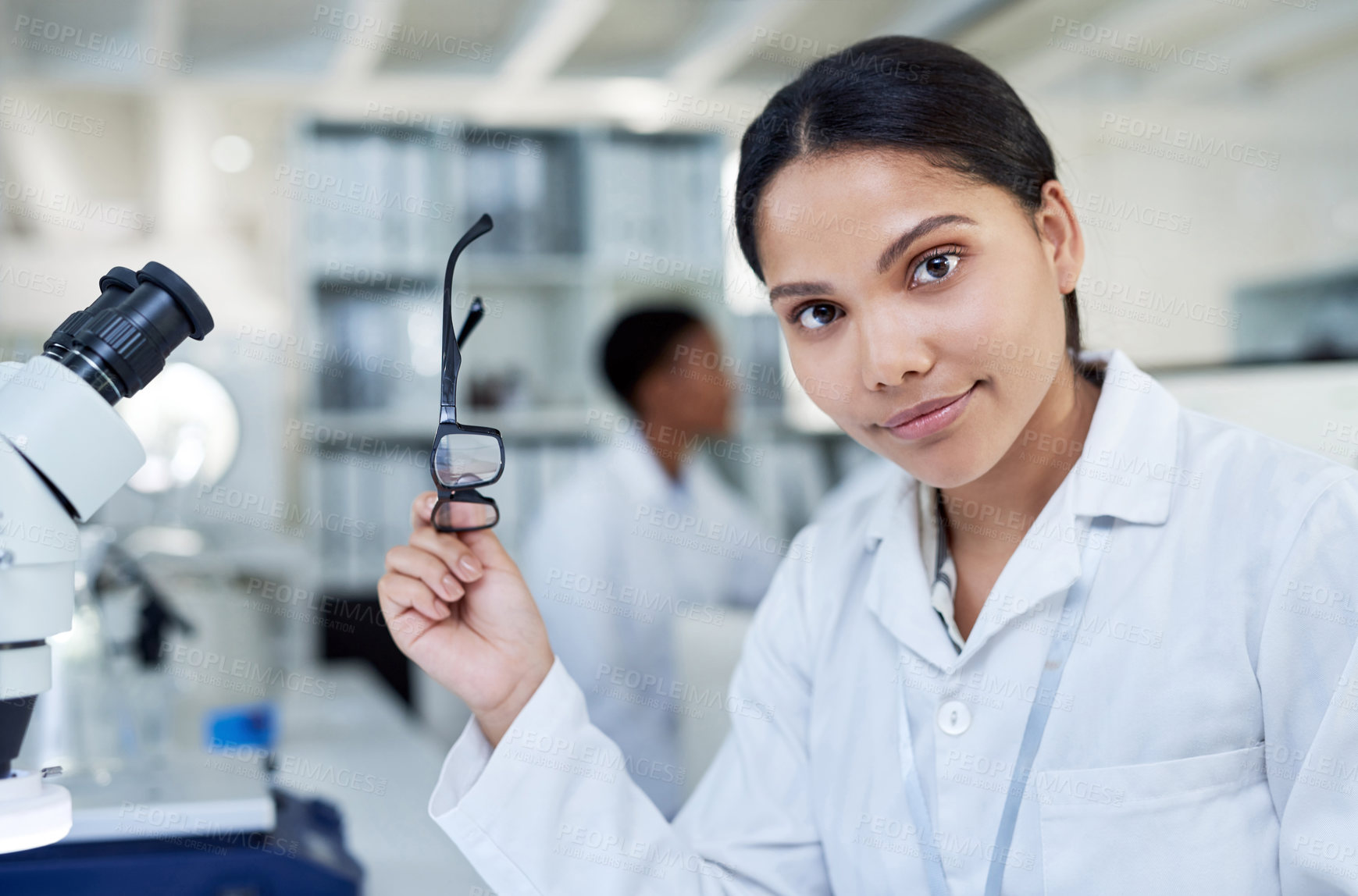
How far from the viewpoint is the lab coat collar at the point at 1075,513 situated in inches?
36.9

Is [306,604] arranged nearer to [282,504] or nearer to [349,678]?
[349,678]

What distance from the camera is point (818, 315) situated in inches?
37.3

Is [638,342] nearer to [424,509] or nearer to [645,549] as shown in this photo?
[645,549]

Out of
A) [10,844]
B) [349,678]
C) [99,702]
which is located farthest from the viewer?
[349,678]

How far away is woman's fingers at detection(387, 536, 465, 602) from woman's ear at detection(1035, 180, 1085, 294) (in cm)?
61

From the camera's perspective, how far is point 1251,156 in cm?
208

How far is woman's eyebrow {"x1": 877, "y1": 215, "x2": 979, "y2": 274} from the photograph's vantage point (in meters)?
0.86

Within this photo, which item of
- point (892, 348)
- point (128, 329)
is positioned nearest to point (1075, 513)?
point (892, 348)

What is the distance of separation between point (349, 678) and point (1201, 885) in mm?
2346

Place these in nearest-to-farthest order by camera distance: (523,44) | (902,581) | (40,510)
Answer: (40,510) < (902,581) < (523,44)

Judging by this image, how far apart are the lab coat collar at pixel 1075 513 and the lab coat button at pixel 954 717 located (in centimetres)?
3

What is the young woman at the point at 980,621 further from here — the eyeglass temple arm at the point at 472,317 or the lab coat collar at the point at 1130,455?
the eyeglass temple arm at the point at 472,317

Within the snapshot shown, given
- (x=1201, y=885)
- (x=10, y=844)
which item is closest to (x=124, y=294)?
(x=10, y=844)

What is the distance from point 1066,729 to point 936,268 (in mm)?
404
